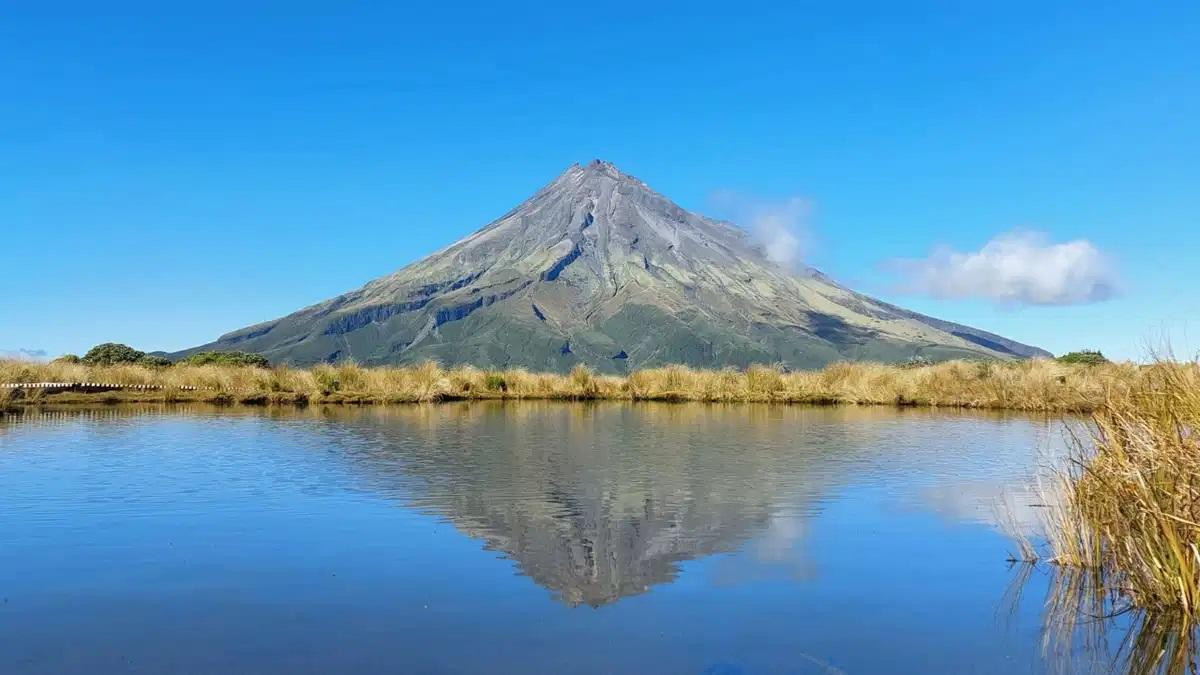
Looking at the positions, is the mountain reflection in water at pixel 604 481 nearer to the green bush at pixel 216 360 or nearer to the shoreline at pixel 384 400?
the shoreline at pixel 384 400

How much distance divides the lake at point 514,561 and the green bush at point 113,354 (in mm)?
35070

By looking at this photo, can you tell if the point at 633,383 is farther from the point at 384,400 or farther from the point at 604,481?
the point at 604,481

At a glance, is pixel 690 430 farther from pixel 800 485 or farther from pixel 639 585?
pixel 639 585

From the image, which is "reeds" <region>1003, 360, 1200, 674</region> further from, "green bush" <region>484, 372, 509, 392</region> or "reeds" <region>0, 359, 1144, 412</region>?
"green bush" <region>484, 372, 509, 392</region>

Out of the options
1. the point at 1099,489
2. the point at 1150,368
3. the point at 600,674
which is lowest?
the point at 600,674

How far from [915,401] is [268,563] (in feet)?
102

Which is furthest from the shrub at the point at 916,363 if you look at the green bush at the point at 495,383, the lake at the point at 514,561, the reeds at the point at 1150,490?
the reeds at the point at 1150,490

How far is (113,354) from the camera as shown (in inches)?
1981

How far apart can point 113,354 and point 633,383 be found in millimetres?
30962

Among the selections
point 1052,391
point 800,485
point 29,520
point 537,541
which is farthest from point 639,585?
point 1052,391

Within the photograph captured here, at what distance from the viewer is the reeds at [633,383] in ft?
108

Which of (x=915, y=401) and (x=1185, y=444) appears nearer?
(x=1185, y=444)

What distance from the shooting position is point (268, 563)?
860cm

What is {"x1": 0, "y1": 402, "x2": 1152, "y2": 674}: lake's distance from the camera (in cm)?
→ 625
